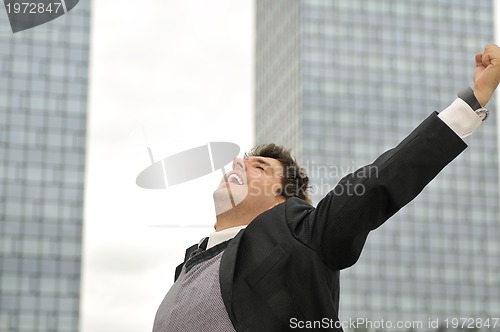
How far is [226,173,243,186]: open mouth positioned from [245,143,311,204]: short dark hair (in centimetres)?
21

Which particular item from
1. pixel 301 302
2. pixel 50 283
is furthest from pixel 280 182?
pixel 50 283

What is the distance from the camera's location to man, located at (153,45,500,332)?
349cm

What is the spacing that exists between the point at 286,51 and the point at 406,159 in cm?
10352

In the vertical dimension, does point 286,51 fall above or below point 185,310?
above

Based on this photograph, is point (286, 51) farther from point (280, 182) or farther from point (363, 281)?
point (280, 182)

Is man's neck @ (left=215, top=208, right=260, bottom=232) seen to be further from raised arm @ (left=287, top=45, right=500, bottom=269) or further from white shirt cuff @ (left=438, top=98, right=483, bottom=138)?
white shirt cuff @ (left=438, top=98, right=483, bottom=138)

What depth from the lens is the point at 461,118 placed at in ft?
11.7

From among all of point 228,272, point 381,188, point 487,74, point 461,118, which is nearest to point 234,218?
point 228,272

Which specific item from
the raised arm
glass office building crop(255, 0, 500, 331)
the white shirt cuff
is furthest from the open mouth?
glass office building crop(255, 0, 500, 331)

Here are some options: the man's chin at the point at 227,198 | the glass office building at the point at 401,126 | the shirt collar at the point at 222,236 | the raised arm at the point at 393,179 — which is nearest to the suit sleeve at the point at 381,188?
the raised arm at the point at 393,179

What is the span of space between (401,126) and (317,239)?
97.2m

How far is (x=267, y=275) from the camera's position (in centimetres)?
377

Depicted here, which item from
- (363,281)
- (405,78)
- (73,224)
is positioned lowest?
(363,281)

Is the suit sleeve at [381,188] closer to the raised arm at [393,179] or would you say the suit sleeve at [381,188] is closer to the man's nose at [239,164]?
the raised arm at [393,179]
